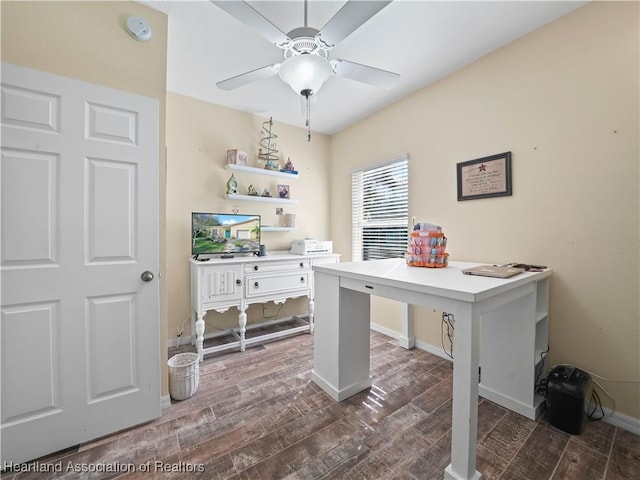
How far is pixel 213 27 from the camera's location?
1840mm

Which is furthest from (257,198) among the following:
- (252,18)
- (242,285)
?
(252,18)

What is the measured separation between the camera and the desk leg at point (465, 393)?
1149mm

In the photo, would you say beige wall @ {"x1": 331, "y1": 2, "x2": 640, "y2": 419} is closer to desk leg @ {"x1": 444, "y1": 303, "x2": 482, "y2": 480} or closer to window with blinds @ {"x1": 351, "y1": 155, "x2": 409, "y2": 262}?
window with blinds @ {"x1": 351, "y1": 155, "x2": 409, "y2": 262}

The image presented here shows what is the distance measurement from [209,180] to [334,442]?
267 centimetres

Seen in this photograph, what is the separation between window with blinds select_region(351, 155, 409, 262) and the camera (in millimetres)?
2906

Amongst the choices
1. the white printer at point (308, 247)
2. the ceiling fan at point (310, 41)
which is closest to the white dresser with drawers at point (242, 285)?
the white printer at point (308, 247)

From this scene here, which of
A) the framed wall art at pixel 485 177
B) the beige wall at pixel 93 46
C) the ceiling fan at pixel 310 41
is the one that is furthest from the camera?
the framed wall art at pixel 485 177

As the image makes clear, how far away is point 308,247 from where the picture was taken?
317 centimetres

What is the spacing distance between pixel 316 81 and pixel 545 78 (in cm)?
165

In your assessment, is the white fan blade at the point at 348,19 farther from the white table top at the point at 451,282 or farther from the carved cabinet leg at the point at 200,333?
the carved cabinet leg at the point at 200,333

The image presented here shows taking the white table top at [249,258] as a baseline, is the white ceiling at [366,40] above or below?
above

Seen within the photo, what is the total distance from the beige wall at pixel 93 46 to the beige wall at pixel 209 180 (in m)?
1.08

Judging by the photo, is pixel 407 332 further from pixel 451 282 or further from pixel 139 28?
pixel 139 28

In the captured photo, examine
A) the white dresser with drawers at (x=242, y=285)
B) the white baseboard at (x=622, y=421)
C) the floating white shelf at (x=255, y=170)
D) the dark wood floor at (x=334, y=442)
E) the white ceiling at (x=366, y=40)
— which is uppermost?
the white ceiling at (x=366, y=40)
